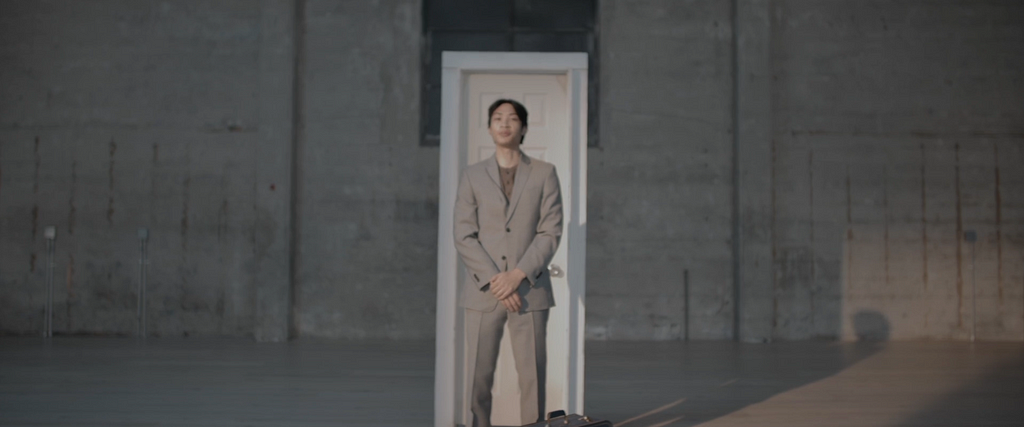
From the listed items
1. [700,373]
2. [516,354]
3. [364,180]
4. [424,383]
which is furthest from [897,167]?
[516,354]

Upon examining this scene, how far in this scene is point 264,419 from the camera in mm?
4086

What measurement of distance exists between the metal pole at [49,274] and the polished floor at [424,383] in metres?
0.33

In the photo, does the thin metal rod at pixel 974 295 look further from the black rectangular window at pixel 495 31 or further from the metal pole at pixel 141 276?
the metal pole at pixel 141 276

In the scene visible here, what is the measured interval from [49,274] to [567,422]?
272 inches

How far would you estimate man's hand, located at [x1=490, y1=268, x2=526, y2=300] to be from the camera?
10.6ft

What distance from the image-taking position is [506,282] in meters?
3.23

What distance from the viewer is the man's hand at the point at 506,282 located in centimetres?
322

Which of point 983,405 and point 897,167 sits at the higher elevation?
point 897,167

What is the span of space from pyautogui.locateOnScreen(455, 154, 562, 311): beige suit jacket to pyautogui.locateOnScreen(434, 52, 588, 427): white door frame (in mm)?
Answer: 171

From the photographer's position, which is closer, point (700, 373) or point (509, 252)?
point (509, 252)

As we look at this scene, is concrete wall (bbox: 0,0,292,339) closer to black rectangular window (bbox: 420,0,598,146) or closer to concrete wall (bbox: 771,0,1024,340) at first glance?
black rectangular window (bbox: 420,0,598,146)

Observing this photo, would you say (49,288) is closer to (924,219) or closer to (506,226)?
(506,226)

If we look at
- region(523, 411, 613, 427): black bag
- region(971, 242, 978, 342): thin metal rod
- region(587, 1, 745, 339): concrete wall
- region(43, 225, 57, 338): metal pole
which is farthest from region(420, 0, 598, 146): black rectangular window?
region(523, 411, 613, 427): black bag

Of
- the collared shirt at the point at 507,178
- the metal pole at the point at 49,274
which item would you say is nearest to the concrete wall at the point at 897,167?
the collared shirt at the point at 507,178
